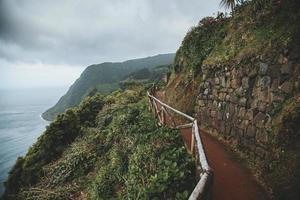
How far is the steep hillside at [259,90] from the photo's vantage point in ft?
16.9

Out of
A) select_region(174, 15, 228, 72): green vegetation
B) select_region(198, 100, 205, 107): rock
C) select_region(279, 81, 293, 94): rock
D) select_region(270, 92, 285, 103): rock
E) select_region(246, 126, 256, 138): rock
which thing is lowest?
select_region(246, 126, 256, 138): rock

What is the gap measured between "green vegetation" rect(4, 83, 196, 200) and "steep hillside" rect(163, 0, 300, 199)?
190 centimetres

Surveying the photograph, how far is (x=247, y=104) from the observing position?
7152 millimetres

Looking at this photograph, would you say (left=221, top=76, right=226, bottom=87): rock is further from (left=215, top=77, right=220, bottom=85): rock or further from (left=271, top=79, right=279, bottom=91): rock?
(left=271, top=79, right=279, bottom=91): rock

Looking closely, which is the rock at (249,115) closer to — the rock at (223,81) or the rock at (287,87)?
the rock at (287,87)

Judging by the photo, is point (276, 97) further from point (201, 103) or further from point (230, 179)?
point (201, 103)

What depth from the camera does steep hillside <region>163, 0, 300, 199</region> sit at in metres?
5.14

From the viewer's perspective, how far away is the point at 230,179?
553cm

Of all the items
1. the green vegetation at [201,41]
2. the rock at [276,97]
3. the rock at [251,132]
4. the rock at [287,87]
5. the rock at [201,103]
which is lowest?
the rock at [251,132]

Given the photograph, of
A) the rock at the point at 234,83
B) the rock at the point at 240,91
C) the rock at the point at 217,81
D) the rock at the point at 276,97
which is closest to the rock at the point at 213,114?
the rock at the point at 217,81

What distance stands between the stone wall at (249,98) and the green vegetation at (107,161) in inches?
78.7

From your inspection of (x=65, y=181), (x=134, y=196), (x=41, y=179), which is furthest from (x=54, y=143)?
(x=134, y=196)

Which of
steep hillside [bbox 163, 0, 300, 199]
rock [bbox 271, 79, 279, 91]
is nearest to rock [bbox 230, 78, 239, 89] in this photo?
steep hillside [bbox 163, 0, 300, 199]

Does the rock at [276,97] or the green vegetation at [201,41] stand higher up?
the green vegetation at [201,41]
